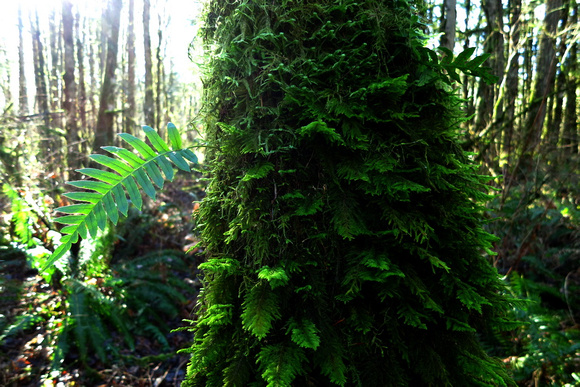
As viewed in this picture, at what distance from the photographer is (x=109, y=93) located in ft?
30.1

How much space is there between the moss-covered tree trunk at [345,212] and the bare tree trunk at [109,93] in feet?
28.3

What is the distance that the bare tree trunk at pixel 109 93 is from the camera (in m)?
8.78

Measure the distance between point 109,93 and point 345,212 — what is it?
392 inches

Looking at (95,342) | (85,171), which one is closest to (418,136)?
(85,171)

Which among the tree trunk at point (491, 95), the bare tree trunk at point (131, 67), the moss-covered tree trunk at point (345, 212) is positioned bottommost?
the moss-covered tree trunk at point (345, 212)

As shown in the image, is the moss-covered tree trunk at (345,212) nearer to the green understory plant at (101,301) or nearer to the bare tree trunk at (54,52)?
the green understory plant at (101,301)

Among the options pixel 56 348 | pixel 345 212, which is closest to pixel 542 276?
pixel 345 212

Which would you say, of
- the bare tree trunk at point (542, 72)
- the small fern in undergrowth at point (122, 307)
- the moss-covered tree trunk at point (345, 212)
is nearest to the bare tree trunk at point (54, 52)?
the small fern in undergrowth at point (122, 307)

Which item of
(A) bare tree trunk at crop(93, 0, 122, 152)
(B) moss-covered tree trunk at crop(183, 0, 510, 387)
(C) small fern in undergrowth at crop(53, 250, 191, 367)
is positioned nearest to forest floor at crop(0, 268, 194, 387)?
(C) small fern in undergrowth at crop(53, 250, 191, 367)

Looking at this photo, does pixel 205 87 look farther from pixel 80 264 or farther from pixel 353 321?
pixel 80 264

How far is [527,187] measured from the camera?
4488 millimetres

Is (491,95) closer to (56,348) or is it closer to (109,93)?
(56,348)

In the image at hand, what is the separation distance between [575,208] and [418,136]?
219 inches

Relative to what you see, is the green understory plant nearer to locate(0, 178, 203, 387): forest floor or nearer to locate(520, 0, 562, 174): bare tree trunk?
locate(0, 178, 203, 387): forest floor
